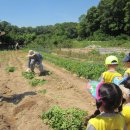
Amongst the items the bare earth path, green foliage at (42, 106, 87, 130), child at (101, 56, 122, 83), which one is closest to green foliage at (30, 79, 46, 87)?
the bare earth path

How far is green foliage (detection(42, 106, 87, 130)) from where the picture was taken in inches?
255

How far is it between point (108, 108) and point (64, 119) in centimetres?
365

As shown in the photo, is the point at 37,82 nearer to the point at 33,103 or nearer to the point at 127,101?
the point at 33,103

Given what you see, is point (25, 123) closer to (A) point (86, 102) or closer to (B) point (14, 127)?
(B) point (14, 127)

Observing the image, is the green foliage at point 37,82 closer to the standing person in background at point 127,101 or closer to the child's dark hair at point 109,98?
the standing person in background at point 127,101

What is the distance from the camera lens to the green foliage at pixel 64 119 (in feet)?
21.2

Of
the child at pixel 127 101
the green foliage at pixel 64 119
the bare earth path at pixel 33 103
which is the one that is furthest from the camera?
the bare earth path at pixel 33 103

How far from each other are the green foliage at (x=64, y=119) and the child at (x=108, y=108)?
3175mm

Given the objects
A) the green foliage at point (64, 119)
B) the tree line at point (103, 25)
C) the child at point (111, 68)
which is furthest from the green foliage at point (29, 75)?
the tree line at point (103, 25)

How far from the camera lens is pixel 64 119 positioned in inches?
265

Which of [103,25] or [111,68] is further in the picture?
[103,25]

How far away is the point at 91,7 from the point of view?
301ft

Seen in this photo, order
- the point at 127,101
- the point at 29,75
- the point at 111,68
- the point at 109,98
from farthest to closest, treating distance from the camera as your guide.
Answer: the point at 29,75
the point at 111,68
the point at 127,101
the point at 109,98

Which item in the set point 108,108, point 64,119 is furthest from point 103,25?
→ point 108,108
